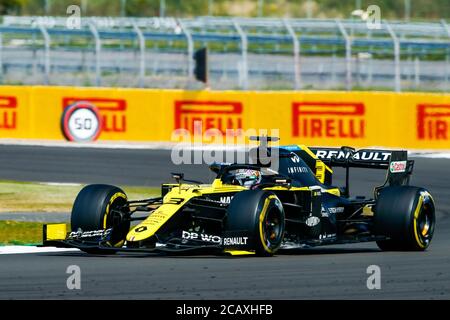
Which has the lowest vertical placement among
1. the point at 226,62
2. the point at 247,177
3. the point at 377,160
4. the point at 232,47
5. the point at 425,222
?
the point at 425,222

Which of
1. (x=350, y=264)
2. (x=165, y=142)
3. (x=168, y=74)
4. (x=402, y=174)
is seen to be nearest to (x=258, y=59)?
(x=168, y=74)

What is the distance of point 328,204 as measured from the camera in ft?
46.5

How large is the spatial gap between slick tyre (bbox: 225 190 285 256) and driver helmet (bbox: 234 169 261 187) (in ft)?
2.93

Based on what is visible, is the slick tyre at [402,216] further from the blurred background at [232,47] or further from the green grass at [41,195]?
the blurred background at [232,47]

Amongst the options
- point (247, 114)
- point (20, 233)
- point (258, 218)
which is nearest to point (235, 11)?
point (247, 114)

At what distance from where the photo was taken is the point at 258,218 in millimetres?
12430

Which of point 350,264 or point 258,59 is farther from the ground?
point 258,59

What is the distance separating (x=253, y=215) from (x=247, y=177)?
1432 mm

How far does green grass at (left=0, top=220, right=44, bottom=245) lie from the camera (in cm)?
1521

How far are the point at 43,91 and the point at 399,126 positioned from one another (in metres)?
8.40

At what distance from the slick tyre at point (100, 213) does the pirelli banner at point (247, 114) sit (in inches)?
535

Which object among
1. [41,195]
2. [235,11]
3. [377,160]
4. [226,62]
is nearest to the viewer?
[377,160]

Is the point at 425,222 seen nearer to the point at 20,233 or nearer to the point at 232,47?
the point at 20,233
